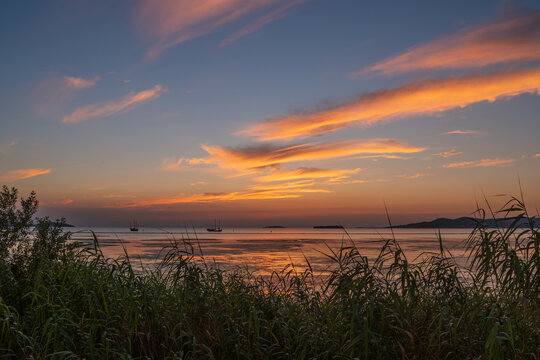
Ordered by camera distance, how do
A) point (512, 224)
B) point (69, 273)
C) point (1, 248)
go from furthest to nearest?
point (1, 248) < point (69, 273) < point (512, 224)

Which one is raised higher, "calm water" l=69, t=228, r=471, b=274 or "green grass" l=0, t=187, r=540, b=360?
"green grass" l=0, t=187, r=540, b=360

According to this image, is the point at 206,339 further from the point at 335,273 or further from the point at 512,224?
the point at 512,224

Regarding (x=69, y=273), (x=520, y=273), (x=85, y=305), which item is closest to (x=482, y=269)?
(x=520, y=273)

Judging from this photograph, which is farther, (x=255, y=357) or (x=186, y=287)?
(x=186, y=287)

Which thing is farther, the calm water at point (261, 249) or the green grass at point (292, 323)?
the calm water at point (261, 249)

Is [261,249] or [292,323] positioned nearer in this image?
[292,323]

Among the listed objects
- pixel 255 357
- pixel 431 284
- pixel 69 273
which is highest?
pixel 69 273

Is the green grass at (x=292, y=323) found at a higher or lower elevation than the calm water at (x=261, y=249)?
higher

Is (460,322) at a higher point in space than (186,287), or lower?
lower

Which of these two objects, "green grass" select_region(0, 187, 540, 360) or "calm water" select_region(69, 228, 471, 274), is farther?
"calm water" select_region(69, 228, 471, 274)

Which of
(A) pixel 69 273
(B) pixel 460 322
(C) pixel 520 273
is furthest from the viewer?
(A) pixel 69 273

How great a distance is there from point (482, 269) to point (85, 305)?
24.7ft

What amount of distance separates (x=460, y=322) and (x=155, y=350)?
4839 mm

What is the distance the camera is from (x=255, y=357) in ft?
20.4
